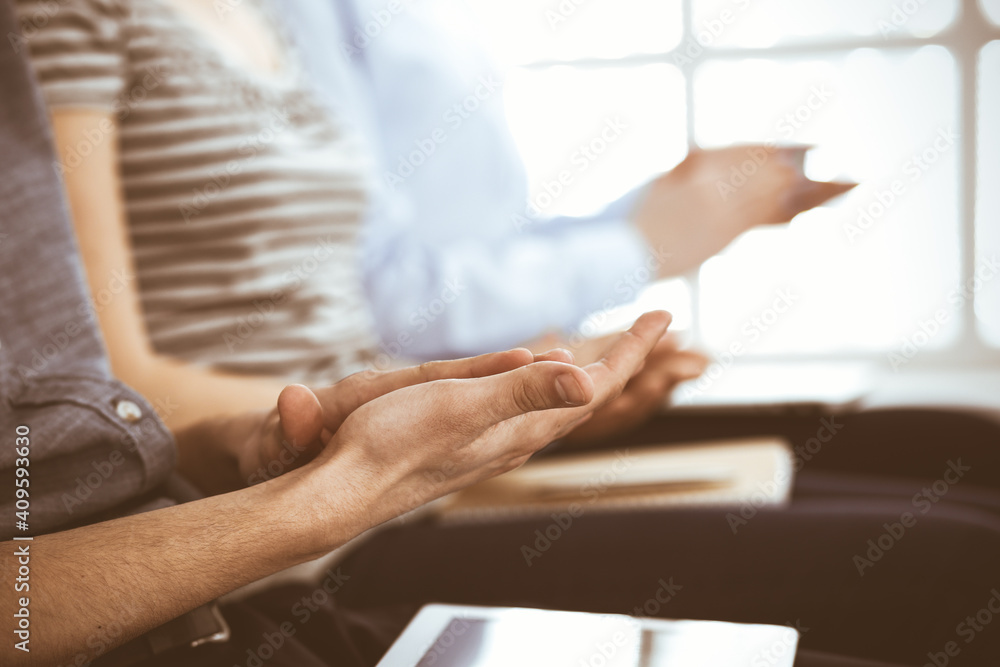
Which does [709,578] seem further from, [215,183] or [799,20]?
[799,20]

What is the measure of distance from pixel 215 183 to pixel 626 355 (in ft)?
1.86

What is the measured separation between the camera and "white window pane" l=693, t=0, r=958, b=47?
2182 millimetres

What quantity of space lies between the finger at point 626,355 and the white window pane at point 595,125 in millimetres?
1808

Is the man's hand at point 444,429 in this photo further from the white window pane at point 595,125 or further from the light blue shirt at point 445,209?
the white window pane at point 595,125

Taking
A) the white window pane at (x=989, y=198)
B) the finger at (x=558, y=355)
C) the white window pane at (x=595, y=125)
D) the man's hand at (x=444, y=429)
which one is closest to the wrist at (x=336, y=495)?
the man's hand at (x=444, y=429)

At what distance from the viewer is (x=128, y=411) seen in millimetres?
552

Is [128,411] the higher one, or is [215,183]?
[215,183]

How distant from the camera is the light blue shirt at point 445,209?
3.85 ft

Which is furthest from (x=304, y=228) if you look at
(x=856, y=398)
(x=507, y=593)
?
Answer: (x=856, y=398)

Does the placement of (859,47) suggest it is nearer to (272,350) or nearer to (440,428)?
(272,350)

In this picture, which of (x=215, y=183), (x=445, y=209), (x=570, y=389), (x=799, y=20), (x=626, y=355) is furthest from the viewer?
(x=799, y=20)

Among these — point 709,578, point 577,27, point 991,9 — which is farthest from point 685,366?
point 991,9

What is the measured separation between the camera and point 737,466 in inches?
37.9

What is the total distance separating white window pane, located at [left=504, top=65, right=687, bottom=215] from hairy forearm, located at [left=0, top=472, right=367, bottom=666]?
1935 mm
